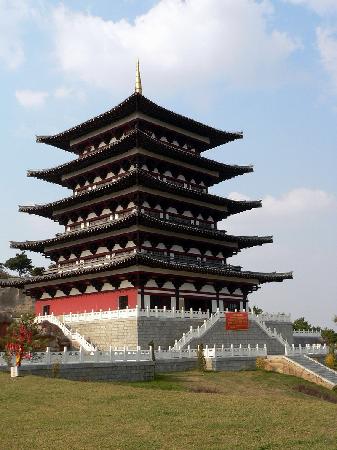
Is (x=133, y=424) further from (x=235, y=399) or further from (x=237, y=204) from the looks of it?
(x=237, y=204)

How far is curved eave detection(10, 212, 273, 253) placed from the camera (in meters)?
38.4

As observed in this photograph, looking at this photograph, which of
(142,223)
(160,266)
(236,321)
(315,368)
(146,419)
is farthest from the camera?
(142,223)

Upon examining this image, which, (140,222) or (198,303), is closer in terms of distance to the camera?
(140,222)

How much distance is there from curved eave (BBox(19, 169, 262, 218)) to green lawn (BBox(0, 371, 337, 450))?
22211 mm

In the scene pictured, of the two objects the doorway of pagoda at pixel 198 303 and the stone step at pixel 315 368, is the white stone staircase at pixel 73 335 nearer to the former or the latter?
the doorway of pagoda at pixel 198 303

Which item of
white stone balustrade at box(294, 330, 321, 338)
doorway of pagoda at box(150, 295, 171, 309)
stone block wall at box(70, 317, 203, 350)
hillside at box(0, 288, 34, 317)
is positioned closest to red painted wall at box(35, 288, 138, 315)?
doorway of pagoda at box(150, 295, 171, 309)

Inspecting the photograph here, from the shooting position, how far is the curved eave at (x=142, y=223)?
126 feet

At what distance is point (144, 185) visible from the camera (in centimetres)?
4138

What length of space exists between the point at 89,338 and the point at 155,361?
9.31m

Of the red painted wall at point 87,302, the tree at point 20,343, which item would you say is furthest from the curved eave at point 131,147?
the tree at point 20,343

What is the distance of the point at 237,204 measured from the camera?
4831 cm

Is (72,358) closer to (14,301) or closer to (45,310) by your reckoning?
(45,310)

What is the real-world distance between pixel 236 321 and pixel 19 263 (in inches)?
2108

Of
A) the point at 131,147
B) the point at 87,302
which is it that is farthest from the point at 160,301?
the point at 131,147
